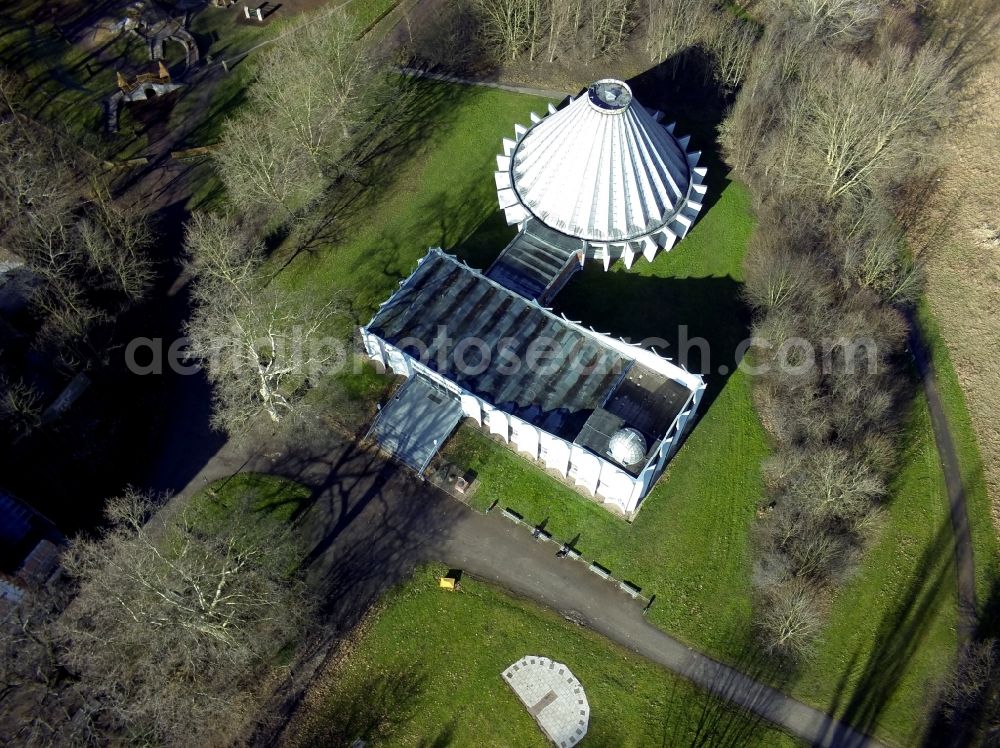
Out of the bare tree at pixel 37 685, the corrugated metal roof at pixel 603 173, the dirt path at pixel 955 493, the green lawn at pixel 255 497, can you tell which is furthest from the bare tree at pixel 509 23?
the bare tree at pixel 37 685

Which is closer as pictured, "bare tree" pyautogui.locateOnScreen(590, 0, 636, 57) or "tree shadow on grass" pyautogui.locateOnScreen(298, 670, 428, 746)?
"tree shadow on grass" pyautogui.locateOnScreen(298, 670, 428, 746)

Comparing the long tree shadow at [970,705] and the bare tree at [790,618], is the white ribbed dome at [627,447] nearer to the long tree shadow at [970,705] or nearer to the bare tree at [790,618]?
the bare tree at [790,618]

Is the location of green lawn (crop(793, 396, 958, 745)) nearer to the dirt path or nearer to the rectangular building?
the dirt path

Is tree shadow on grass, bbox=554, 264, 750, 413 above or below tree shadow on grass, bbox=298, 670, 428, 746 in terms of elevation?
above

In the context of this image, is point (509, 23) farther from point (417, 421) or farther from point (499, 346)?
point (417, 421)

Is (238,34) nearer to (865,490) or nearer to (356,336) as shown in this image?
(356,336)

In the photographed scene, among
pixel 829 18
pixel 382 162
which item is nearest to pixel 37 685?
pixel 382 162

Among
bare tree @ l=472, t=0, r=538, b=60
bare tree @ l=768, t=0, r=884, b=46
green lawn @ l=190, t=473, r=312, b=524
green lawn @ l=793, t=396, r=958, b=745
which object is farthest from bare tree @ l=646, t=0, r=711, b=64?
green lawn @ l=190, t=473, r=312, b=524

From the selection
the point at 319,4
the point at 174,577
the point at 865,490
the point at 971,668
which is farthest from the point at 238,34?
the point at 971,668
